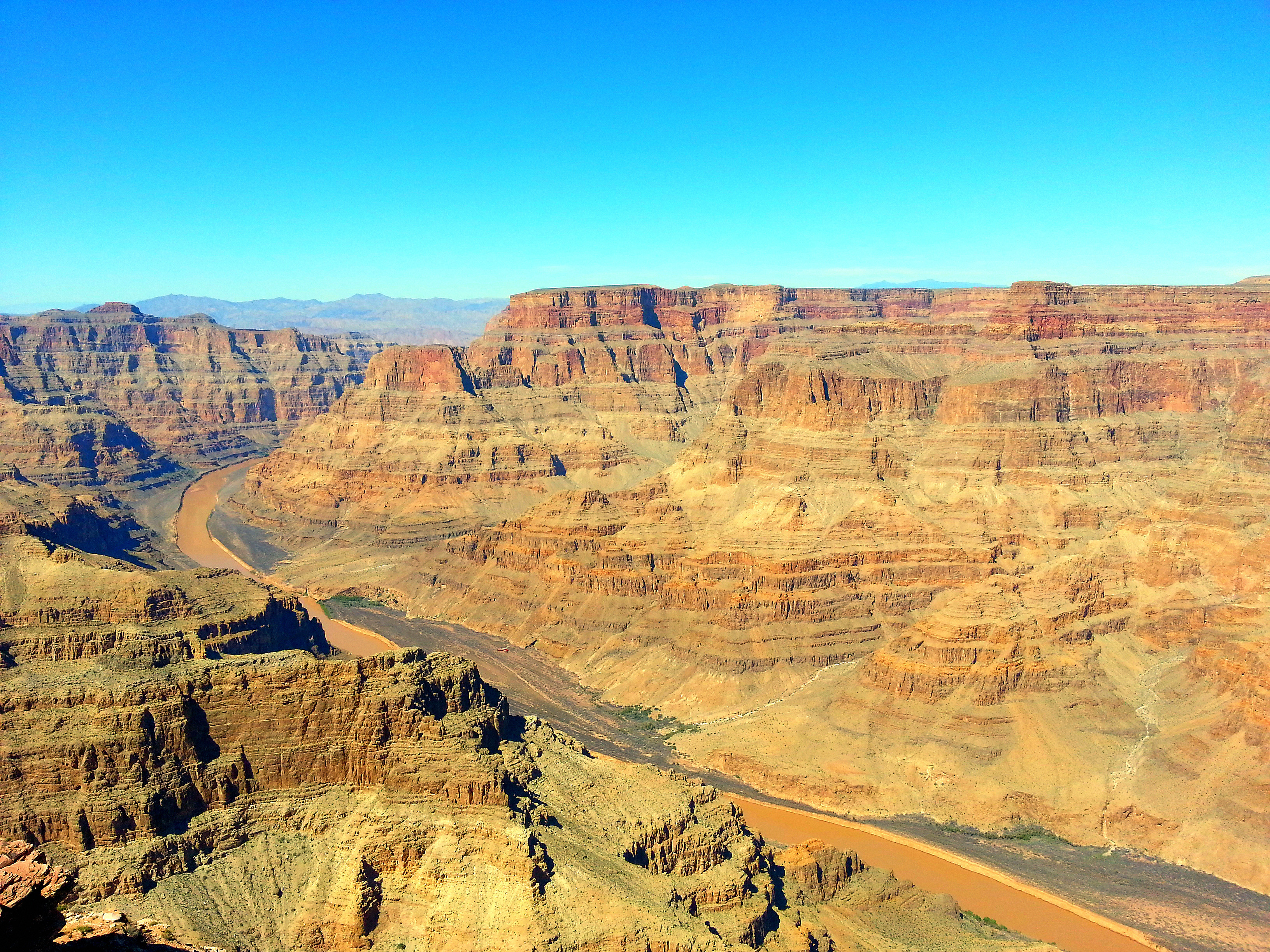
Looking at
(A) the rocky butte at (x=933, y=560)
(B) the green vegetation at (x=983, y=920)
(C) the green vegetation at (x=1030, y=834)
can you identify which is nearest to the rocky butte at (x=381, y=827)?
(B) the green vegetation at (x=983, y=920)

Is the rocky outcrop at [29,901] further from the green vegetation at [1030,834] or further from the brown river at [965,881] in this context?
the green vegetation at [1030,834]

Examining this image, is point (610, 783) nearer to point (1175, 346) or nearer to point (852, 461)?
point (852, 461)

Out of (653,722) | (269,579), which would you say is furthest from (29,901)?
(269,579)

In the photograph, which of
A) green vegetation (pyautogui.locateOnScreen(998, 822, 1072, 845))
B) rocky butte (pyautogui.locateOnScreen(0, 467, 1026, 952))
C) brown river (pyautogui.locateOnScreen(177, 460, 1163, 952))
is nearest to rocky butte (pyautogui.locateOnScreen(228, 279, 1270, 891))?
green vegetation (pyautogui.locateOnScreen(998, 822, 1072, 845))

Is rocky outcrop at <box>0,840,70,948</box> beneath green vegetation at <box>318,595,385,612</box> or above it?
above

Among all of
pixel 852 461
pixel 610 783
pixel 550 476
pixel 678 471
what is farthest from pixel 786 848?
pixel 550 476

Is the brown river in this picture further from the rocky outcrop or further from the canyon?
the rocky outcrop

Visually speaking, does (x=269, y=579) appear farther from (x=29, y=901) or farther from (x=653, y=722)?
(x=29, y=901)
